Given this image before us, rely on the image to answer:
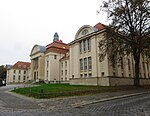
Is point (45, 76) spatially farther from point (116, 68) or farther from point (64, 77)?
point (116, 68)

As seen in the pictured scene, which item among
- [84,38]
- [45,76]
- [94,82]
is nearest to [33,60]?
[45,76]

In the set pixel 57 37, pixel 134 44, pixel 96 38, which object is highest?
pixel 57 37

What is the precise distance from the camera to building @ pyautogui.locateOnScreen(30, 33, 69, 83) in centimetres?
6306

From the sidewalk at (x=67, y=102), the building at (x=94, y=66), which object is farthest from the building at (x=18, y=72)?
the sidewalk at (x=67, y=102)

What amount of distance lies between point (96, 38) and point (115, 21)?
453 inches

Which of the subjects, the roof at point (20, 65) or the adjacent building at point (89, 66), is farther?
the roof at point (20, 65)

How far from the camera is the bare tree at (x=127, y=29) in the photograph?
27.2m

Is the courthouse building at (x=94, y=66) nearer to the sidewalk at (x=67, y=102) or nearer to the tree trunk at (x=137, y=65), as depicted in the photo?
the tree trunk at (x=137, y=65)

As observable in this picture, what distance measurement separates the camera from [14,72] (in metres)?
95.4

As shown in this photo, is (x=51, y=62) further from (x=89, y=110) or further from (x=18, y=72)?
(x=89, y=110)

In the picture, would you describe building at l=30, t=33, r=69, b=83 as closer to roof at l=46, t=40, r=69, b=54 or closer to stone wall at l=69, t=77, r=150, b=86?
roof at l=46, t=40, r=69, b=54

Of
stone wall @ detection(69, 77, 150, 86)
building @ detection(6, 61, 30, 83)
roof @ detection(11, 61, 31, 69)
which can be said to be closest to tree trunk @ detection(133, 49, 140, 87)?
stone wall @ detection(69, 77, 150, 86)

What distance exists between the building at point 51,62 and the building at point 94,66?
17.9 m

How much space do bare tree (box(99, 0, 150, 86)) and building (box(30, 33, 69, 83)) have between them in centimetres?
3428
